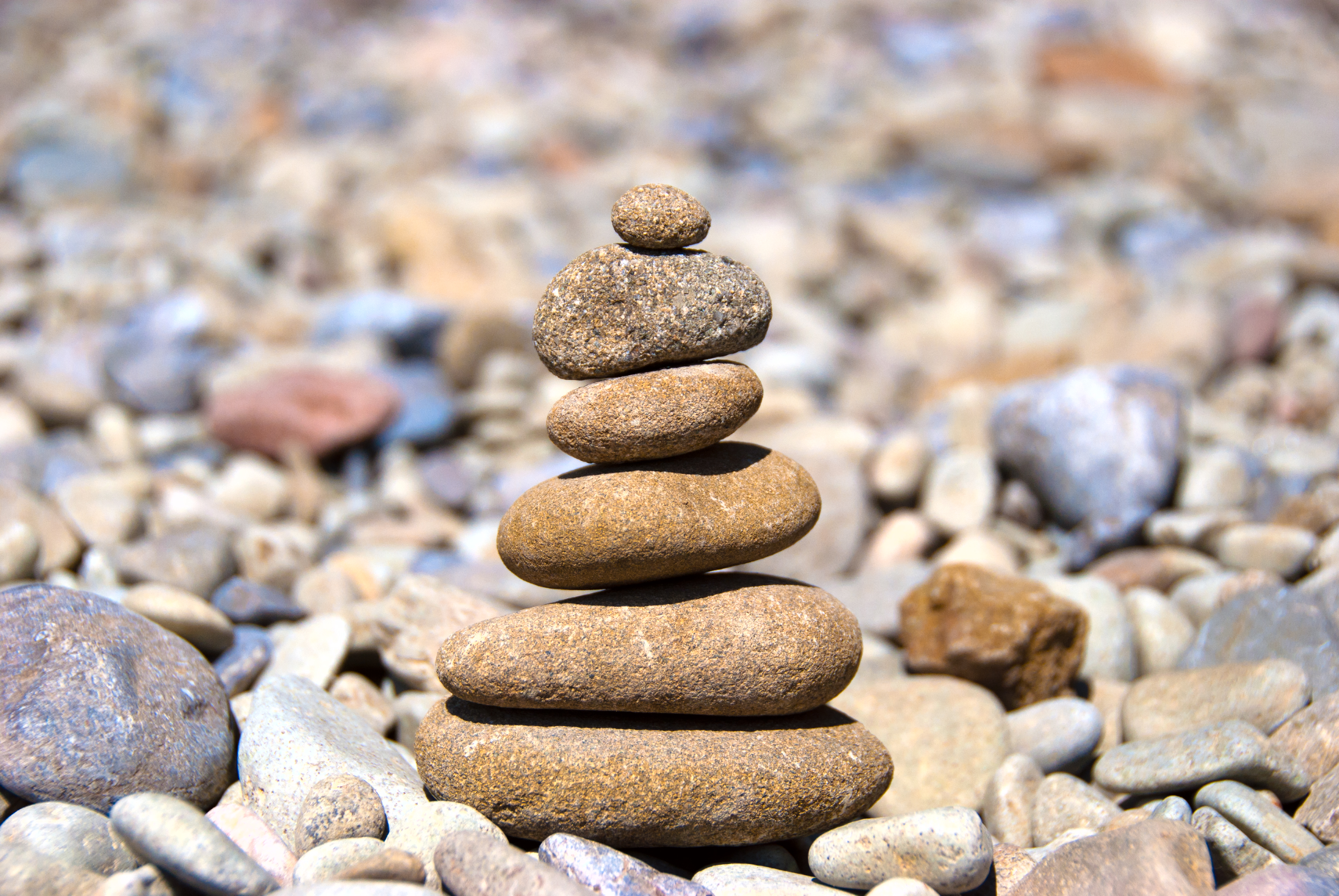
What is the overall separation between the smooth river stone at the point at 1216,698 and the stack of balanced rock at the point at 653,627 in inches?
54.9

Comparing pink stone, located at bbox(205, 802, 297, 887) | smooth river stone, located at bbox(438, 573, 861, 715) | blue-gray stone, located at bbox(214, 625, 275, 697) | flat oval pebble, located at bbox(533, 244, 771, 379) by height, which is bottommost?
blue-gray stone, located at bbox(214, 625, 275, 697)

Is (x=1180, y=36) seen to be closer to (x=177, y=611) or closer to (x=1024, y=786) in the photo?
(x=1024, y=786)

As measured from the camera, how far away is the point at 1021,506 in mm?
6434

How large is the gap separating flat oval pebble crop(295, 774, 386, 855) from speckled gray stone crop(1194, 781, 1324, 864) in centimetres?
286

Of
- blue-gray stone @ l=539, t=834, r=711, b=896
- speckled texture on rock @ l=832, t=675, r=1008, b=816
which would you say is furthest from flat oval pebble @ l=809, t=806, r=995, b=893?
speckled texture on rock @ l=832, t=675, r=1008, b=816

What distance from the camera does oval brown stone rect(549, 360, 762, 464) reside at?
334 cm

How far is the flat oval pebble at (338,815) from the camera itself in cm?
308

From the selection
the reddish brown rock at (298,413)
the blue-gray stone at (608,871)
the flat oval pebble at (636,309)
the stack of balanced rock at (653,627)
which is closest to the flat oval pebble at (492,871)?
the blue-gray stone at (608,871)

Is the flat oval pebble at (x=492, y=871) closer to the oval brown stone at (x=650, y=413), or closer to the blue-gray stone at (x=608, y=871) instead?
the blue-gray stone at (x=608, y=871)

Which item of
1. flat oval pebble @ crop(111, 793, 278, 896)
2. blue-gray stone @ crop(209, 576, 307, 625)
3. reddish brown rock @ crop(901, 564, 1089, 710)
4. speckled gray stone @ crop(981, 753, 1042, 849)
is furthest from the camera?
blue-gray stone @ crop(209, 576, 307, 625)

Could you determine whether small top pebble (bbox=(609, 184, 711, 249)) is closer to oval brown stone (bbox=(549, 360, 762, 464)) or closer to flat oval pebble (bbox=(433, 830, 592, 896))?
oval brown stone (bbox=(549, 360, 762, 464))

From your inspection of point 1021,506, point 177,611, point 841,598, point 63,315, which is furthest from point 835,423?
point 63,315

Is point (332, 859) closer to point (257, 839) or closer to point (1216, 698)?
point (257, 839)

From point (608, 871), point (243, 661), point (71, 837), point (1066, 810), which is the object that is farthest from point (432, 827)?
point (1066, 810)
